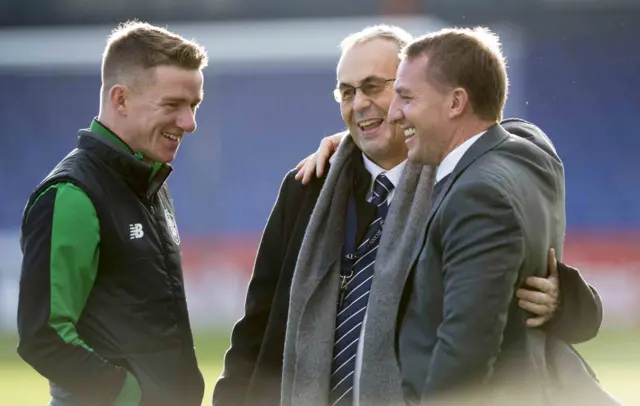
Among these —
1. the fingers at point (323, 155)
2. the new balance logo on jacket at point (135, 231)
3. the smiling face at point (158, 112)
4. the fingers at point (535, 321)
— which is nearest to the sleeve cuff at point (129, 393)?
the new balance logo on jacket at point (135, 231)

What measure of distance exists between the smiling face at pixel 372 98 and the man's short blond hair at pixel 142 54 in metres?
0.38

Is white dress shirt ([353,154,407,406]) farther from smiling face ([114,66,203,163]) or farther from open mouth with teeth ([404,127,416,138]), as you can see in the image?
smiling face ([114,66,203,163])

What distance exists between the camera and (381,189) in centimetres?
258

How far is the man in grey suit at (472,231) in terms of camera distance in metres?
1.89

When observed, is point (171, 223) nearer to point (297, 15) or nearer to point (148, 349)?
point (148, 349)

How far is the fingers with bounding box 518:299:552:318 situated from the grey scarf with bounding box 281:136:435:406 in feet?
1.15

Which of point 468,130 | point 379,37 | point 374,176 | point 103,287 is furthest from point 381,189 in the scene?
point 103,287

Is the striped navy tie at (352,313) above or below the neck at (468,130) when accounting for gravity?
below

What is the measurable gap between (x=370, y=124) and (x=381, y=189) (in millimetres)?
159

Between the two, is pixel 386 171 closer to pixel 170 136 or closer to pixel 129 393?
pixel 170 136

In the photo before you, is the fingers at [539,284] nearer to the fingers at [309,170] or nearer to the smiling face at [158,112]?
the fingers at [309,170]

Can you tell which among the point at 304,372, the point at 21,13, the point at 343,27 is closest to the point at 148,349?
the point at 304,372

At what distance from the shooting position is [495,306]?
74.4 inches

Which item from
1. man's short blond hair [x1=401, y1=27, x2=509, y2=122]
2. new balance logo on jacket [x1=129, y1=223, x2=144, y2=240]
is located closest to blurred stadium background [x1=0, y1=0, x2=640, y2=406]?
new balance logo on jacket [x1=129, y1=223, x2=144, y2=240]
